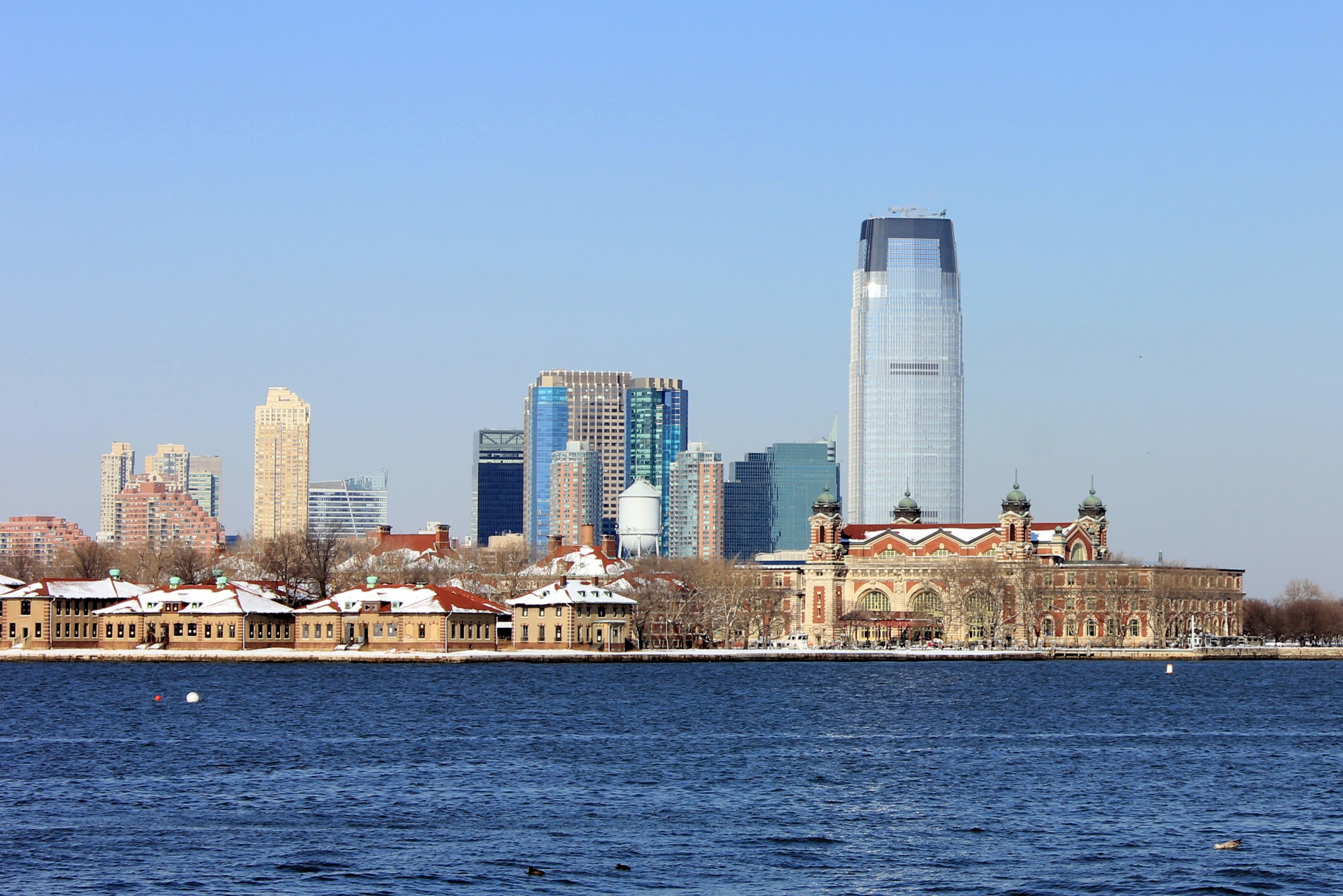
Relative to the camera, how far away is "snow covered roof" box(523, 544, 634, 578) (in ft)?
556

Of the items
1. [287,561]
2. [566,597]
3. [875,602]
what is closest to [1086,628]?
[875,602]

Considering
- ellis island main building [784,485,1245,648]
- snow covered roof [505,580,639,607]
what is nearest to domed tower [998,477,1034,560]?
ellis island main building [784,485,1245,648]

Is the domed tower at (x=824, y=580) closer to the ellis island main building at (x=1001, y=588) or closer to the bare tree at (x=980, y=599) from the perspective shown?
the ellis island main building at (x=1001, y=588)

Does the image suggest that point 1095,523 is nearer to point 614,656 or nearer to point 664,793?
point 614,656

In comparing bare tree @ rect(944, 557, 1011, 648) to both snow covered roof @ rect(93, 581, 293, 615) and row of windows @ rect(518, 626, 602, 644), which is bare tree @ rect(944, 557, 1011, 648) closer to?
row of windows @ rect(518, 626, 602, 644)

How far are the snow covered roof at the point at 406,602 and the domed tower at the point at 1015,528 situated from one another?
5576 centimetres

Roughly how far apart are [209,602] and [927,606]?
68372mm

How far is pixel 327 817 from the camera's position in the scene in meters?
49.1

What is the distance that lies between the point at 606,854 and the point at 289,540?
13232cm

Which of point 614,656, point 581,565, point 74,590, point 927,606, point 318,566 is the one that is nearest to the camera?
point 614,656

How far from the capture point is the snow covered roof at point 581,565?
169m

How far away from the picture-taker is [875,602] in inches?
7146

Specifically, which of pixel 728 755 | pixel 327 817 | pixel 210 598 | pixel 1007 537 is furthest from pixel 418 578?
pixel 327 817

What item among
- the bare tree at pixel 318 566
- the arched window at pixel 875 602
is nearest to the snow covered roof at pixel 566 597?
the bare tree at pixel 318 566
